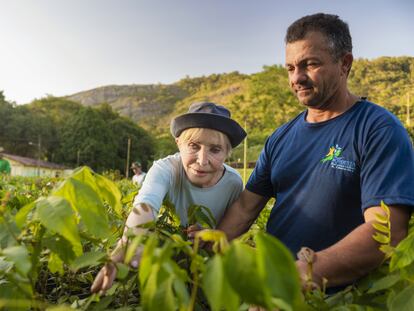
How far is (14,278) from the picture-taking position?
2.46ft

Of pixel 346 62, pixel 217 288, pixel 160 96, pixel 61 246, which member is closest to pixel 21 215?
pixel 61 246

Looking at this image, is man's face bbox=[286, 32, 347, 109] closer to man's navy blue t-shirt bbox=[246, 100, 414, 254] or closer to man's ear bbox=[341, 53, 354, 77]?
man's ear bbox=[341, 53, 354, 77]

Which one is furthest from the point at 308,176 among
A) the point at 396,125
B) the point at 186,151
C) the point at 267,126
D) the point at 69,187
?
the point at 267,126

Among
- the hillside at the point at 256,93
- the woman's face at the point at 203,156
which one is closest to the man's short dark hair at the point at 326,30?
the woman's face at the point at 203,156

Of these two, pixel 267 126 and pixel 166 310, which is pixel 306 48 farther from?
pixel 267 126

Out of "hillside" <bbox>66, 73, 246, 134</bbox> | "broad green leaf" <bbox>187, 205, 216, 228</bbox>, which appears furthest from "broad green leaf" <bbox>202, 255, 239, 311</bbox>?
"hillside" <bbox>66, 73, 246, 134</bbox>

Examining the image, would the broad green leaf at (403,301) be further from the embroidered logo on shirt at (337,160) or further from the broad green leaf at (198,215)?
the embroidered logo on shirt at (337,160)

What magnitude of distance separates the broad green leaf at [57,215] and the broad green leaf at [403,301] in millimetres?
641

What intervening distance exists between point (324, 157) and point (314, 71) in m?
0.42

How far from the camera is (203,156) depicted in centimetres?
195

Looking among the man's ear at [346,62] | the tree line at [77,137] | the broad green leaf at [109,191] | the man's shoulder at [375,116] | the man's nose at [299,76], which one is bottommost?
the tree line at [77,137]

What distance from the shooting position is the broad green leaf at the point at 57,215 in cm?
69

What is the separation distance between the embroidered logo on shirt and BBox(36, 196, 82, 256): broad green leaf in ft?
4.39

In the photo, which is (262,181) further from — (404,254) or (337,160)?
(404,254)
